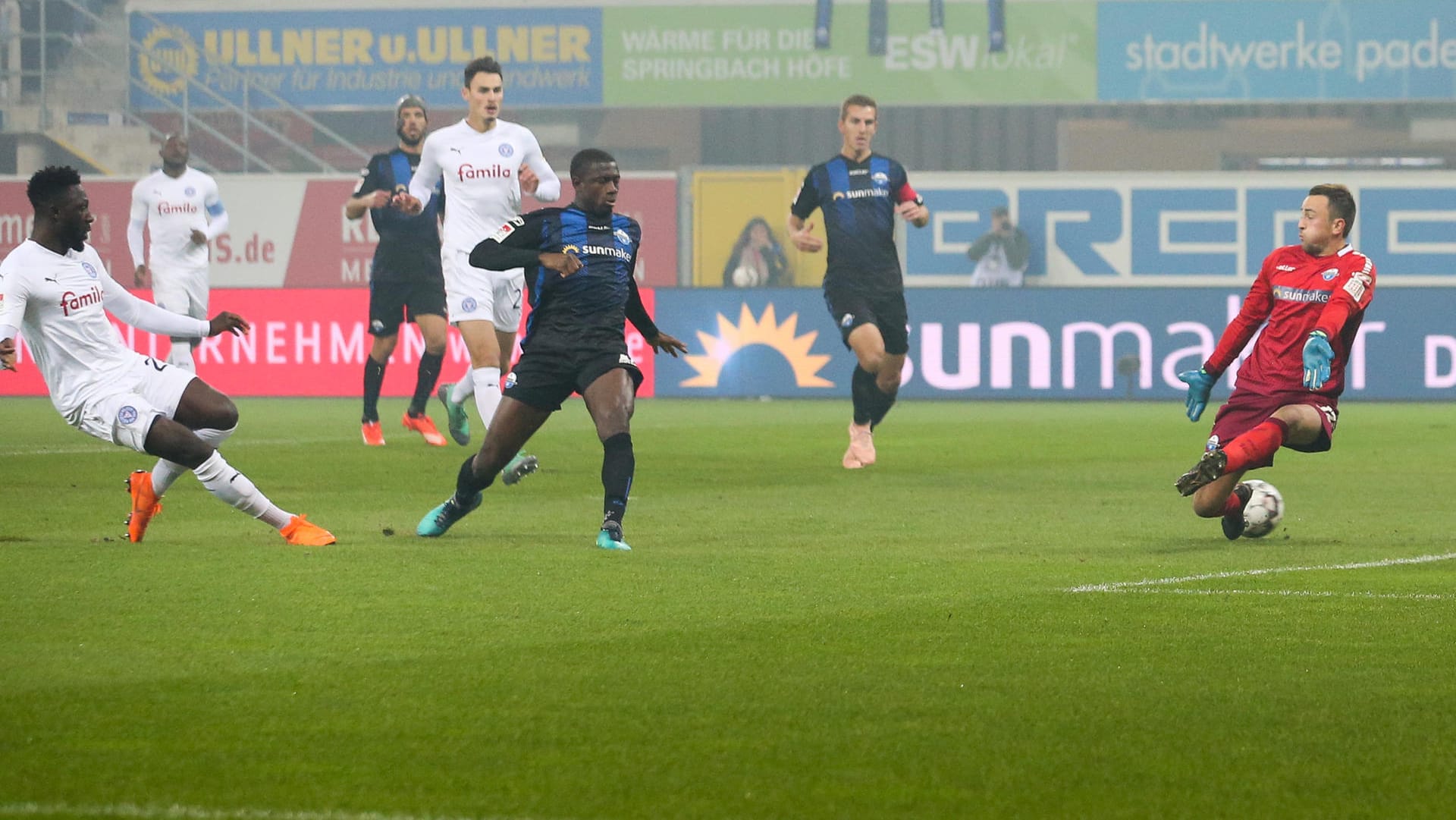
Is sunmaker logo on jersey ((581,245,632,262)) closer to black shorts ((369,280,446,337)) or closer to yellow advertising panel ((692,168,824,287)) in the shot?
black shorts ((369,280,446,337))

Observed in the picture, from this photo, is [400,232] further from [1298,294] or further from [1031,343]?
[1031,343]

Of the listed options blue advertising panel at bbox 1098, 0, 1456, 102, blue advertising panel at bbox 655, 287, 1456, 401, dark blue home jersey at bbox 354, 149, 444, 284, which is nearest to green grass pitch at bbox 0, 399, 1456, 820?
dark blue home jersey at bbox 354, 149, 444, 284

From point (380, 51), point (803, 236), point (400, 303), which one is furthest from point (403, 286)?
point (380, 51)

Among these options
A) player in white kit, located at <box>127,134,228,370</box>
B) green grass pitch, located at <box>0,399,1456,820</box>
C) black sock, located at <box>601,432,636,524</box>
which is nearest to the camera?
green grass pitch, located at <box>0,399,1456,820</box>

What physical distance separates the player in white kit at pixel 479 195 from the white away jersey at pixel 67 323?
3997mm

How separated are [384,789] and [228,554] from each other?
4188 millimetres

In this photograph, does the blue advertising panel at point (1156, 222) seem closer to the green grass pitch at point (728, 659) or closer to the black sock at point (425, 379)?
the black sock at point (425, 379)

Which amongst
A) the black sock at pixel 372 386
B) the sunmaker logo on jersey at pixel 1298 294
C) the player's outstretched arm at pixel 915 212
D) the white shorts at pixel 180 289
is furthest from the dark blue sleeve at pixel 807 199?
the white shorts at pixel 180 289

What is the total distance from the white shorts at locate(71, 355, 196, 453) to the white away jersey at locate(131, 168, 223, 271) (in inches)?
375

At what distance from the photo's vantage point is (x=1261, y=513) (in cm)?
930

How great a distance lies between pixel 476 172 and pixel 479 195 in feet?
0.44

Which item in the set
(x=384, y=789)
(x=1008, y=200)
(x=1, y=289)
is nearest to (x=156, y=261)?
(x=1, y=289)

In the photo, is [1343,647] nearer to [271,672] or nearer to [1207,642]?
[1207,642]

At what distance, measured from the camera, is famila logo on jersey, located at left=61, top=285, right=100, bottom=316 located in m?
8.26
